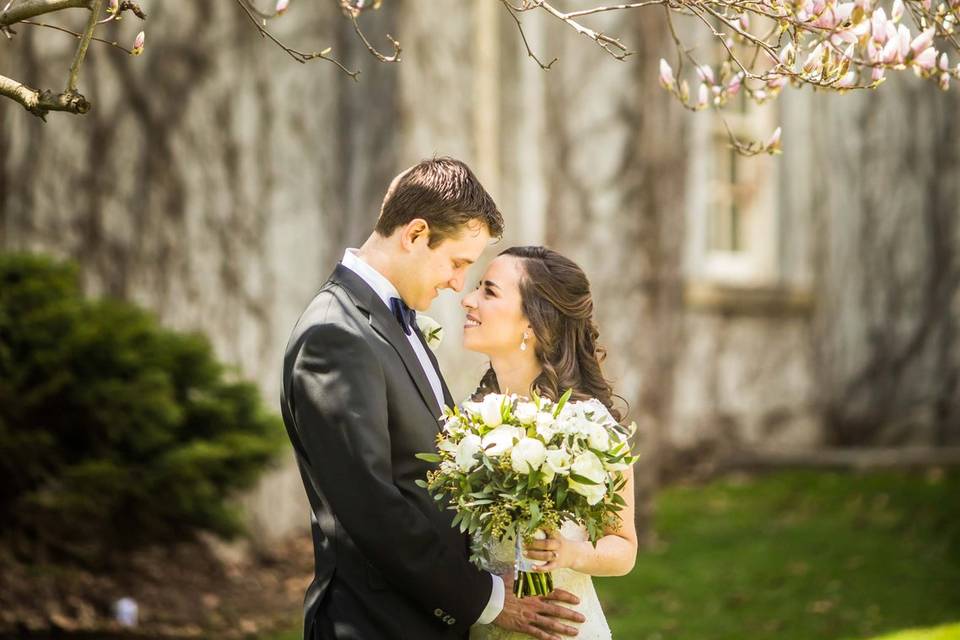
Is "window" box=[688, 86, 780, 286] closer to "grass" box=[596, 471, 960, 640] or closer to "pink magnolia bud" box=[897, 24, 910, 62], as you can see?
"grass" box=[596, 471, 960, 640]

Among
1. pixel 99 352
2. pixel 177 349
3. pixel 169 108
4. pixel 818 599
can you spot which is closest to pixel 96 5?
pixel 99 352

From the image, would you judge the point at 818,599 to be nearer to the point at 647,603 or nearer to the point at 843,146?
the point at 647,603

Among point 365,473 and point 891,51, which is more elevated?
point 891,51

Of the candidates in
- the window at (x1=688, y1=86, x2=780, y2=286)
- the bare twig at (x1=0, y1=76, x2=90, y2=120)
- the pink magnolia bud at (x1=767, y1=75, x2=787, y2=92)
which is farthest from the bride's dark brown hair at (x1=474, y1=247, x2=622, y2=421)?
the window at (x1=688, y1=86, x2=780, y2=286)

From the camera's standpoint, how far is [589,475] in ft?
10.7

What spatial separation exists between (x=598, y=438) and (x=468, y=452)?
351 mm

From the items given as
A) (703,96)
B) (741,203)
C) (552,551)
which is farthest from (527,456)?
(741,203)

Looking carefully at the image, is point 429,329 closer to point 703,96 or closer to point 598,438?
point 598,438

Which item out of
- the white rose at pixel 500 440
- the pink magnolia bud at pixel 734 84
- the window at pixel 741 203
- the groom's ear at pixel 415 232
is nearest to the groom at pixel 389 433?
the groom's ear at pixel 415 232

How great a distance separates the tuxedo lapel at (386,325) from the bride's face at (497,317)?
0.54 meters

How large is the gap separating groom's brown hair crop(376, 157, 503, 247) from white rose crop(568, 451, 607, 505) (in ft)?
2.47

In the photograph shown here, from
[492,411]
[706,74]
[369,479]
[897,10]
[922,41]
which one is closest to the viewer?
[369,479]

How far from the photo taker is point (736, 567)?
8.55m

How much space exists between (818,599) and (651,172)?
325cm
